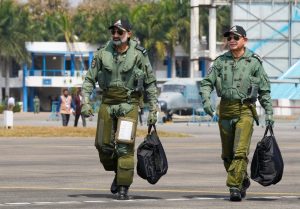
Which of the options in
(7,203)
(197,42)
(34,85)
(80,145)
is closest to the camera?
(7,203)

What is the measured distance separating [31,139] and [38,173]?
49.2ft

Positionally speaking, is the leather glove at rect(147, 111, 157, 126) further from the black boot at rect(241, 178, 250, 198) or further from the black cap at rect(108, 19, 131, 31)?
the black boot at rect(241, 178, 250, 198)

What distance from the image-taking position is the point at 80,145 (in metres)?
30.8

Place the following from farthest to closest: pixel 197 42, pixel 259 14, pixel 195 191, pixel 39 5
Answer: pixel 39 5 → pixel 197 42 → pixel 259 14 → pixel 195 191

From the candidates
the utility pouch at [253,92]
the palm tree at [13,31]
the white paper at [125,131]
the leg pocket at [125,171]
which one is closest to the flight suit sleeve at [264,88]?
the utility pouch at [253,92]

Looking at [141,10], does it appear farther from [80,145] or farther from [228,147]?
[228,147]

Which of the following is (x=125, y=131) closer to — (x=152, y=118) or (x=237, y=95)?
(x=152, y=118)

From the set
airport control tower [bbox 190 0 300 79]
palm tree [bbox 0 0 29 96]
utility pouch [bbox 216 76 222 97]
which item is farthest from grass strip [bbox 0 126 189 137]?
palm tree [bbox 0 0 29 96]

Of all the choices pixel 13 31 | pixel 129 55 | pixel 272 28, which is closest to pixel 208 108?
pixel 129 55

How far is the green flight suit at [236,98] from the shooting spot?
14.2m

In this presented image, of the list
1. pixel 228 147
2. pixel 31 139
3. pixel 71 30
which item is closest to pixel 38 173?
pixel 228 147

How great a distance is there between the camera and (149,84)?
47.8 feet

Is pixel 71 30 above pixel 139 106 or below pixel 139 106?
above

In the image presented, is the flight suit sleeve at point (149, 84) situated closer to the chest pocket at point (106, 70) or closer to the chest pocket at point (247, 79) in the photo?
the chest pocket at point (106, 70)
